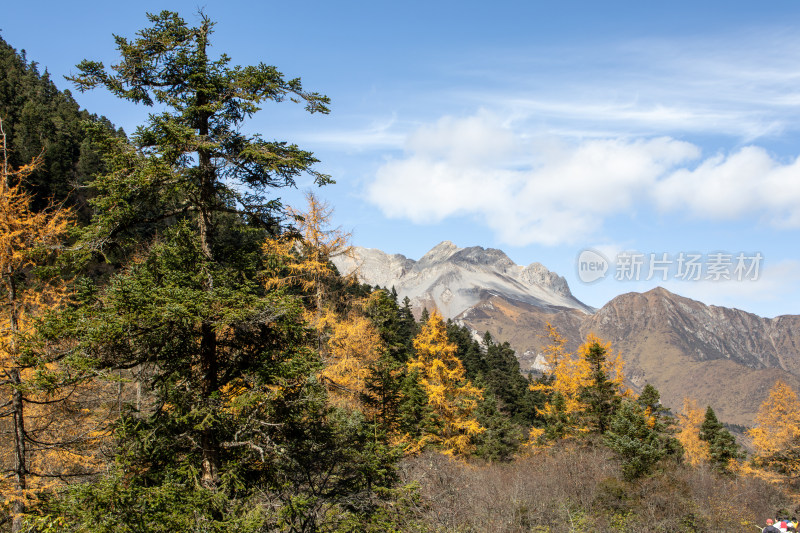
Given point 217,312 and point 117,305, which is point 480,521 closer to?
point 217,312

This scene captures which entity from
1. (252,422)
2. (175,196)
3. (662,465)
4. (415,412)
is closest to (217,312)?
(252,422)

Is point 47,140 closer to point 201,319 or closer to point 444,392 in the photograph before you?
point 444,392

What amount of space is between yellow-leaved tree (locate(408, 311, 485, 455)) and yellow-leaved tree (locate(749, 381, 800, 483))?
64.6ft

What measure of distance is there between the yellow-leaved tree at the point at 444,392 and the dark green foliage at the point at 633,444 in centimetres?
693

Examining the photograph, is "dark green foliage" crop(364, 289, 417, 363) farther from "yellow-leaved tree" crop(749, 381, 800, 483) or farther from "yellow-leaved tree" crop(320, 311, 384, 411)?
"yellow-leaved tree" crop(749, 381, 800, 483)

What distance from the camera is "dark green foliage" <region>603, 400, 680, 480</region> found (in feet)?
62.5

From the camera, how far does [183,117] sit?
8414 mm

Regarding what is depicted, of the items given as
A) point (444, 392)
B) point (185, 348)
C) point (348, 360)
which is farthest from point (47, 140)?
point (185, 348)

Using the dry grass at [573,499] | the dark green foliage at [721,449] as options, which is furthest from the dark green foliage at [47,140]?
the dark green foliage at [721,449]

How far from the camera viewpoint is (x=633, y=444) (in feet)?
62.8

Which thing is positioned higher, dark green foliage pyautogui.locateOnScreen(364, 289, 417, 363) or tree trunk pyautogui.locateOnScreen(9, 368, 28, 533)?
dark green foliage pyautogui.locateOnScreen(364, 289, 417, 363)

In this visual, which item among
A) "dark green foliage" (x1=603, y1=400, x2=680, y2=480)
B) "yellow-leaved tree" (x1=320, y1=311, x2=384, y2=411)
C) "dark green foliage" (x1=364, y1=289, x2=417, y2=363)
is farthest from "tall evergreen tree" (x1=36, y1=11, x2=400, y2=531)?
"dark green foliage" (x1=603, y1=400, x2=680, y2=480)

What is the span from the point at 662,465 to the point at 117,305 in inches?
857

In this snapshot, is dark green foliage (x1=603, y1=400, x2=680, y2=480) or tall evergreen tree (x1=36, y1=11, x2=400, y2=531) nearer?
tall evergreen tree (x1=36, y1=11, x2=400, y2=531)
